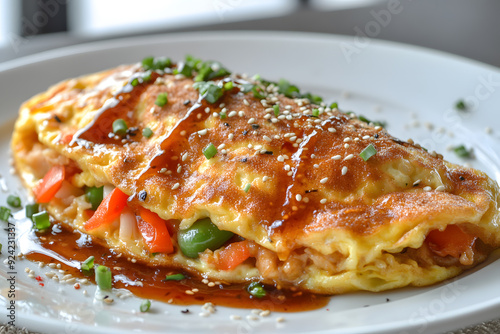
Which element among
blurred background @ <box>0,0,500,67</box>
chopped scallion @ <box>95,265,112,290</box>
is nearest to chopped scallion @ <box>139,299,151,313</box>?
chopped scallion @ <box>95,265,112,290</box>

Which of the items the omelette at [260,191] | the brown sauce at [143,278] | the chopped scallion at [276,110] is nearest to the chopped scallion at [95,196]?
the omelette at [260,191]

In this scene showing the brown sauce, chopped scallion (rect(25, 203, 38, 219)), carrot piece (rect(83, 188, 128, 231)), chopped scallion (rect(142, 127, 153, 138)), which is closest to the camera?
the brown sauce

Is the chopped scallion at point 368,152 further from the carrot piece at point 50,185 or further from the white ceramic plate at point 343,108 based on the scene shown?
Result: the carrot piece at point 50,185

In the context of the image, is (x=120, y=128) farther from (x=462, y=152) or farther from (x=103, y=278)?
(x=462, y=152)

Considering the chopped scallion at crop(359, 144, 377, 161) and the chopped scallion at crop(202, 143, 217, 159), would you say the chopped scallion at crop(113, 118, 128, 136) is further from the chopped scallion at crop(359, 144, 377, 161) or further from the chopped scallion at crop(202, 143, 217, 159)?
the chopped scallion at crop(359, 144, 377, 161)

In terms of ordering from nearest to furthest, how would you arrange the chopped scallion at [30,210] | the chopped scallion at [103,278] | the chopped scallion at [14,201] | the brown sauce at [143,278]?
the brown sauce at [143,278] < the chopped scallion at [103,278] < the chopped scallion at [30,210] < the chopped scallion at [14,201]

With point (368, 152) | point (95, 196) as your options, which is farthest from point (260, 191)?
point (95, 196)
